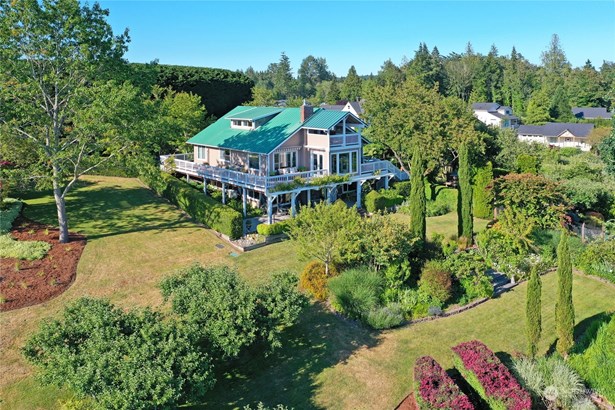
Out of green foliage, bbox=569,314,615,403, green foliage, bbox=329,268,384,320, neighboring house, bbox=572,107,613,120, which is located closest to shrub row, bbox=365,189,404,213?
green foliage, bbox=329,268,384,320

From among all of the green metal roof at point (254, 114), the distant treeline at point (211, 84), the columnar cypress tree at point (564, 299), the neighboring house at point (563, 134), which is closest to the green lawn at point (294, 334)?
the columnar cypress tree at point (564, 299)

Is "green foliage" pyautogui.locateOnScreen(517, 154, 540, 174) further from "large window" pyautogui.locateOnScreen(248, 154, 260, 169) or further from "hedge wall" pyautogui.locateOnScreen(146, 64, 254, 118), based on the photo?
A: "hedge wall" pyautogui.locateOnScreen(146, 64, 254, 118)

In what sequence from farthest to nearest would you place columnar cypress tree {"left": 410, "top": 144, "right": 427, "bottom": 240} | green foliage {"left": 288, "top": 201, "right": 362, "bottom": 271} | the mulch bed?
columnar cypress tree {"left": 410, "top": 144, "right": 427, "bottom": 240}
green foliage {"left": 288, "top": 201, "right": 362, "bottom": 271}
the mulch bed

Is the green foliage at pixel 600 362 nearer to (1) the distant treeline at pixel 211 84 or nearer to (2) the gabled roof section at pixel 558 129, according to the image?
(1) the distant treeline at pixel 211 84

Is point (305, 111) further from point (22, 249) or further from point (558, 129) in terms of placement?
point (558, 129)

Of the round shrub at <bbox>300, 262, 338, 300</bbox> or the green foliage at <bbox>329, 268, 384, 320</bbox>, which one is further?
the round shrub at <bbox>300, 262, 338, 300</bbox>

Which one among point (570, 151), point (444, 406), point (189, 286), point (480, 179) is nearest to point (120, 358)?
point (189, 286)
